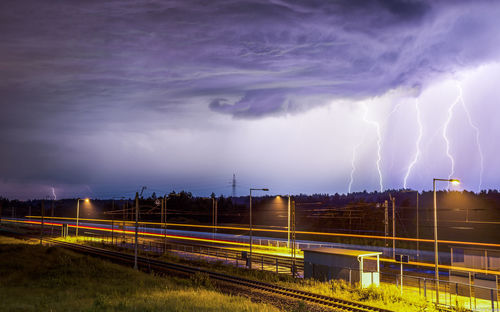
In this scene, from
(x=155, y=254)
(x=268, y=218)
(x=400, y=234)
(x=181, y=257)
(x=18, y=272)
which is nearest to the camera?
(x=18, y=272)

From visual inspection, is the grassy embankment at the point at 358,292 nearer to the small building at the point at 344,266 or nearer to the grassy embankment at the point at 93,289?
the small building at the point at 344,266

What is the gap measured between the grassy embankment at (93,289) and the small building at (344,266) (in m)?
8.11

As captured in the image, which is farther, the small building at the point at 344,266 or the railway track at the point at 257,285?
the small building at the point at 344,266

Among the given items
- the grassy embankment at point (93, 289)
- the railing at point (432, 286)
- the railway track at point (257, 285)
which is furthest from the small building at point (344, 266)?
the grassy embankment at point (93, 289)

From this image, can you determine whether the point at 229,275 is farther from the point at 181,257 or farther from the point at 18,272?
the point at 18,272

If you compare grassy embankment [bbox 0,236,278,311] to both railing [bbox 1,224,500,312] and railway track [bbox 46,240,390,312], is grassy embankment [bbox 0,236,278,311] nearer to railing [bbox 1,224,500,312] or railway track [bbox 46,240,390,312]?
railway track [bbox 46,240,390,312]

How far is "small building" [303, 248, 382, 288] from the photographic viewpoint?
28000 mm

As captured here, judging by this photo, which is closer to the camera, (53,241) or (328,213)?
(53,241)

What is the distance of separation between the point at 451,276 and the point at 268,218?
104m

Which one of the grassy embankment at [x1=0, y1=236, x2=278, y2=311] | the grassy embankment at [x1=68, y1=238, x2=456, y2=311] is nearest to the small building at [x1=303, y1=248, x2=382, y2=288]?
the grassy embankment at [x1=68, y1=238, x2=456, y2=311]

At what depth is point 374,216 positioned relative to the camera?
82875 mm

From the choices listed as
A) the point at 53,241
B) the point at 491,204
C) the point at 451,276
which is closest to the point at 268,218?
the point at 491,204

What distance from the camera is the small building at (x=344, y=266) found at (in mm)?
28000

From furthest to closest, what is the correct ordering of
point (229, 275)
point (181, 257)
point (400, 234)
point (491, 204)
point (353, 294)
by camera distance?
1. point (491, 204)
2. point (400, 234)
3. point (181, 257)
4. point (229, 275)
5. point (353, 294)
